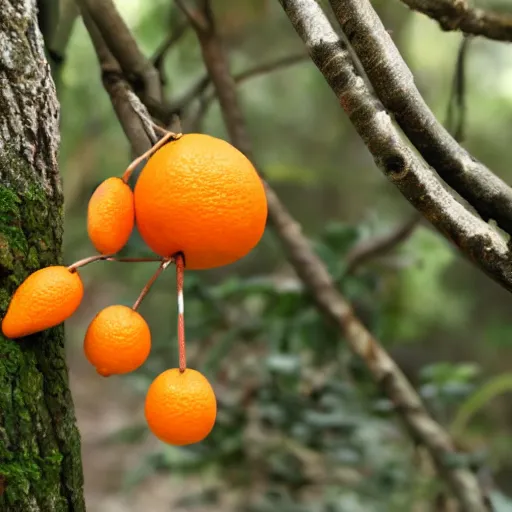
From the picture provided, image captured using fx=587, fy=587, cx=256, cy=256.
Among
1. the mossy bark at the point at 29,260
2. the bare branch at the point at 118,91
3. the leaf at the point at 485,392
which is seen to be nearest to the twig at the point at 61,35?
the bare branch at the point at 118,91

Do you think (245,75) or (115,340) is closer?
(115,340)

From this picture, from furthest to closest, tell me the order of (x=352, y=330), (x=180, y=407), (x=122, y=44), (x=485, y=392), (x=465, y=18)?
(x=485, y=392)
(x=352, y=330)
(x=122, y=44)
(x=465, y=18)
(x=180, y=407)

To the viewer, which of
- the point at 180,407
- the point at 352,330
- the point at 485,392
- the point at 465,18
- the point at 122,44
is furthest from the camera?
the point at 485,392

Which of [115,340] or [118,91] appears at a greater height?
[118,91]

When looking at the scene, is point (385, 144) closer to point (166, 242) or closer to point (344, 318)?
point (166, 242)

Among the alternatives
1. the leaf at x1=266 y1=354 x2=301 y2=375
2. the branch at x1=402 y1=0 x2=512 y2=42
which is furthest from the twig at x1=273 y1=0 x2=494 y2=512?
the leaf at x1=266 y1=354 x2=301 y2=375

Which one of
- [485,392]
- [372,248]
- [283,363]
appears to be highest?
[372,248]

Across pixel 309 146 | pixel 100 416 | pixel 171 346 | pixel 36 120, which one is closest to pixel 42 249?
pixel 36 120

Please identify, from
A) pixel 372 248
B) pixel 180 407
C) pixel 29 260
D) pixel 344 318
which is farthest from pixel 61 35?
pixel 372 248
